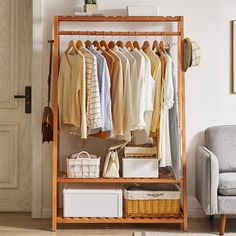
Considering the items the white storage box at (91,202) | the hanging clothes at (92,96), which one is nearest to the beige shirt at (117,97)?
the hanging clothes at (92,96)

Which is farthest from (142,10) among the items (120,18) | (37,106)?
(37,106)

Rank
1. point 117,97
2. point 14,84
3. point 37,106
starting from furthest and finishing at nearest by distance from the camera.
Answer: point 14,84 < point 37,106 < point 117,97

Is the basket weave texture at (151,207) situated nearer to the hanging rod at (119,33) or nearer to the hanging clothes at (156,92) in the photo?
the hanging clothes at (156,92)

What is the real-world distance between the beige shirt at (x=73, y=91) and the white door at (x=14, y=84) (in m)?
0.65

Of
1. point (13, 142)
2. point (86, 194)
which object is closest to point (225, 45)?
point (86, 194)

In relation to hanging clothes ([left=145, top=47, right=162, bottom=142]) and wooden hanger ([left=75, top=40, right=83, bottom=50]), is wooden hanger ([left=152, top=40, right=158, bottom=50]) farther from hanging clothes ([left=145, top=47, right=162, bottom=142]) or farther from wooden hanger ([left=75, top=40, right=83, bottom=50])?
wooden hanger ([left=75, top=40, right=83, bottom=50])

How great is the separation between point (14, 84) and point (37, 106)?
0.37m

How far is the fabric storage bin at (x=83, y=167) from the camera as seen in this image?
3896 mm

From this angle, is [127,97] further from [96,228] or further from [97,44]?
[96,228]

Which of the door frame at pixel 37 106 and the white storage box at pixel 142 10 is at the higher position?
the white storage box at pixel 142 10

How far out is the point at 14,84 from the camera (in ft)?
14.6

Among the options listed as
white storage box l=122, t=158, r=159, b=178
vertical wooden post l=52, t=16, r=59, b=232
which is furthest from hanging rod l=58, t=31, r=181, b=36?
white storage box l=122, t=158, r=159, b=178

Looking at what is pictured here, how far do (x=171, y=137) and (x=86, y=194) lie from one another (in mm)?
795

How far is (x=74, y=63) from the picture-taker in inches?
153
